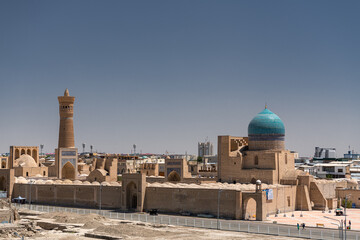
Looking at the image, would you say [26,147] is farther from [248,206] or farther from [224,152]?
[248,206]

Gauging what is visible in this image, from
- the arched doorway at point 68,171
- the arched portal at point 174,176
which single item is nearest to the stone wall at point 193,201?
the arched portal at point 174,176

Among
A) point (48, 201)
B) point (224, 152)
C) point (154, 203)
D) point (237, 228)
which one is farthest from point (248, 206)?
point (48, 201)

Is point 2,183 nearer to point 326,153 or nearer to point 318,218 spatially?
point 318,218

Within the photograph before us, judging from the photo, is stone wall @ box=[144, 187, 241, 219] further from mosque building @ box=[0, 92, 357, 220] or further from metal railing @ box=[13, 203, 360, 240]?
metal railing @ box=[13, 203, 360, 240]

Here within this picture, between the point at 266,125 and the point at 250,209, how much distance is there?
58.0 feet

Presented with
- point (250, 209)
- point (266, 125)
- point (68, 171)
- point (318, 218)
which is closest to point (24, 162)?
point (68, 171)

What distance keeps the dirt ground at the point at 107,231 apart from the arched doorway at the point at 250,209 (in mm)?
6917

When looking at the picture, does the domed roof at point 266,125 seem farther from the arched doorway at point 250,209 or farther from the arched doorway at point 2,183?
the arched doorway at point 2,183

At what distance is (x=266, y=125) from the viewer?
6391cm

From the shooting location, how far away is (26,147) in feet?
305

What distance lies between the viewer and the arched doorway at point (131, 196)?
5444 centimetres

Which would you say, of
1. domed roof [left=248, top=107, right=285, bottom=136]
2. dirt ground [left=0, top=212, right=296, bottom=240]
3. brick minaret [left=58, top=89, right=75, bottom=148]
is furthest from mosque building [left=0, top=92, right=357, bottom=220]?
brick minaret [left=58, top=89, right=75, bottom=148]

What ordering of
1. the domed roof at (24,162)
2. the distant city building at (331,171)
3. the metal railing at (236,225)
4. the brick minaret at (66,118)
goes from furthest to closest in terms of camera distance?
the distant city building at (331,171) < the domed roof at (24,162) < the brick minaret at (66,118) < the metal railing at (236,225)

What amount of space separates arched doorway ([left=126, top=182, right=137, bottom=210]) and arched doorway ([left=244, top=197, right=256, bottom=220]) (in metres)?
12.2
